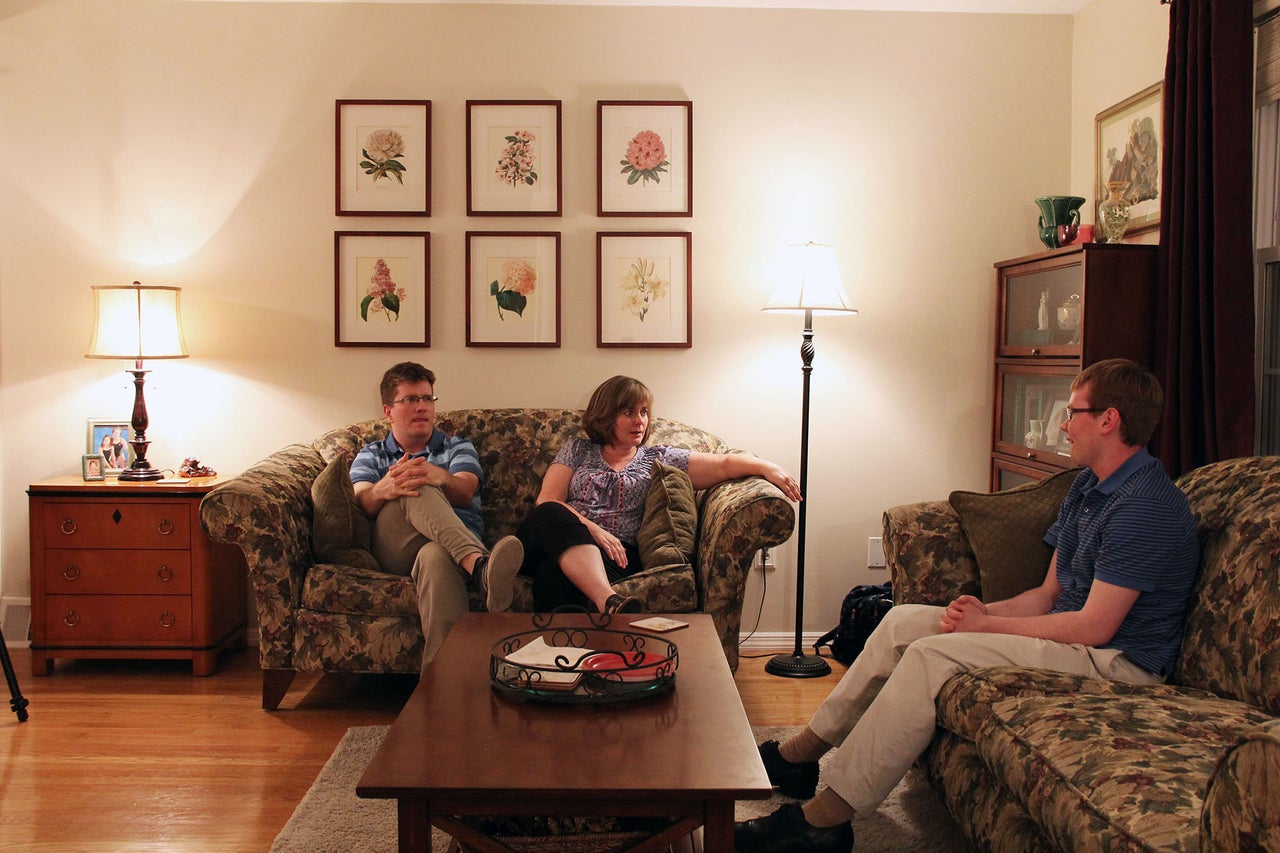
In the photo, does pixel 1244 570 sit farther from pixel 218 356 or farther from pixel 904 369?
pixel 218 356

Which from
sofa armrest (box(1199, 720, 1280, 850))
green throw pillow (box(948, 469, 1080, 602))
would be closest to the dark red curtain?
green throw pillow (box(948, 469, 1080, 602))

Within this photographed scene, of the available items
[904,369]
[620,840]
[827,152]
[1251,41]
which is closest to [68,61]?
[827,152]

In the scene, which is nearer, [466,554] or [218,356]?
[466,554]

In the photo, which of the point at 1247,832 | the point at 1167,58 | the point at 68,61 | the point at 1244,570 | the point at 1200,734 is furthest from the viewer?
the point at 68,61

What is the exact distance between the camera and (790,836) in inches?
83.1

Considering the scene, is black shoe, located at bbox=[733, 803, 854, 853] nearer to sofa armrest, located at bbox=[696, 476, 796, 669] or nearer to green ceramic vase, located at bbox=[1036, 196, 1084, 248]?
sofa armrest, located at bbox=[696, 476, 796, 669]

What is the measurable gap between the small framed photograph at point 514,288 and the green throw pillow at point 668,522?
2.91 ft

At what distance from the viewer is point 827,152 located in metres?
4.04

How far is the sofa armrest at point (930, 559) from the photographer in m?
2.77

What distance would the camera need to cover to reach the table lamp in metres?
3.70

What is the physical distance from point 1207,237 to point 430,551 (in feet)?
8.04

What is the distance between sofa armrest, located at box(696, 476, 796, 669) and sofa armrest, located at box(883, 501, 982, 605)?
393 mm

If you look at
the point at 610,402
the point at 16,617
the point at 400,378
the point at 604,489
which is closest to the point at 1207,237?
the point at 610,402

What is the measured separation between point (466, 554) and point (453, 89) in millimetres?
1880
